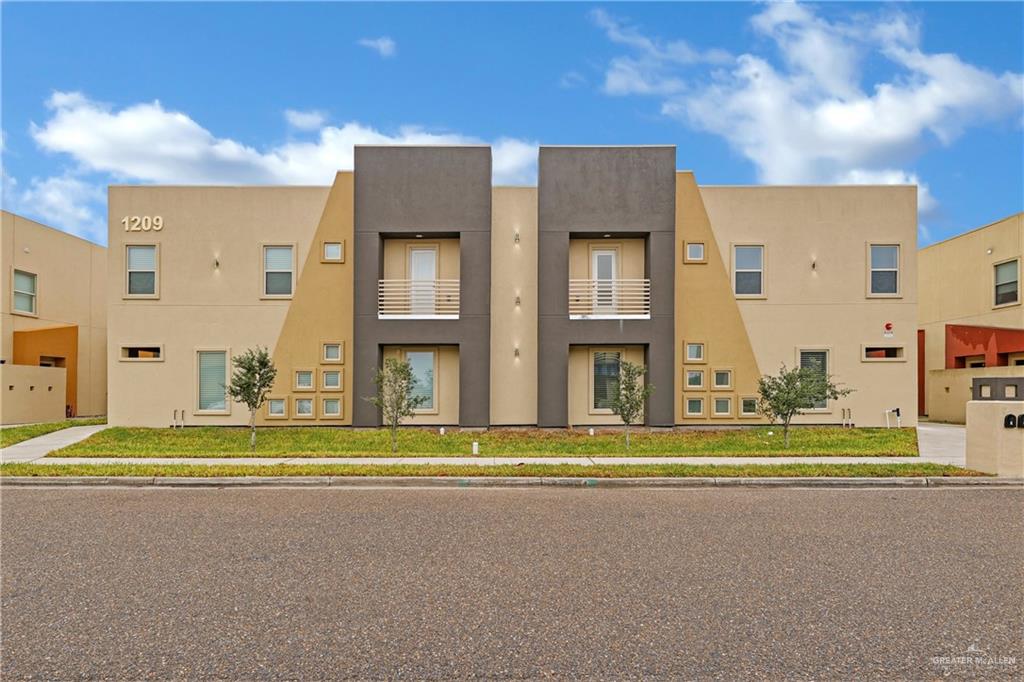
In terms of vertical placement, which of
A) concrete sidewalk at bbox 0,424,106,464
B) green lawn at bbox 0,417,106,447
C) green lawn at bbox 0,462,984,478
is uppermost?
green lawn at bbox 0,462,984,478

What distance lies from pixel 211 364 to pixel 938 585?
821 inches

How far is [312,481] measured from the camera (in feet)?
37.8

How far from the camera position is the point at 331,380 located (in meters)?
20.6

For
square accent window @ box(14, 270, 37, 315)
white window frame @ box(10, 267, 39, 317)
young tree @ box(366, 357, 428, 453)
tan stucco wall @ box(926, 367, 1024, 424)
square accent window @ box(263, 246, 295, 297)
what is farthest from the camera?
square accent window @ box(14, 270, 37, 315)

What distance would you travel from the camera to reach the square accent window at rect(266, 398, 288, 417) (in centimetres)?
2055

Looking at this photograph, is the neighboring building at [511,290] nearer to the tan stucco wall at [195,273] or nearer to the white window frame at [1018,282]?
the tan stucco wall at [195,273]

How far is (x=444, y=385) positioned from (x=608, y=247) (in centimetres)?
728

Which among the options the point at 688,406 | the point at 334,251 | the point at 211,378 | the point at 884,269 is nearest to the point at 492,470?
the point at 688,406

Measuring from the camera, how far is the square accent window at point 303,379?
20609 millimetres

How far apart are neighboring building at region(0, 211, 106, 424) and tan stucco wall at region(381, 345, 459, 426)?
54.5ft

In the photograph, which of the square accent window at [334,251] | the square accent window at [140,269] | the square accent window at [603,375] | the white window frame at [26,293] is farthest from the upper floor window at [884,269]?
the white window frame at [26,293]

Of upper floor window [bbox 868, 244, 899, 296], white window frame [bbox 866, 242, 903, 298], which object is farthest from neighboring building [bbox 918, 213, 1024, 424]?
upper floor window [bbox 868, 244, 899, 296]

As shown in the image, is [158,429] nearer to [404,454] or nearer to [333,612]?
[404,454]

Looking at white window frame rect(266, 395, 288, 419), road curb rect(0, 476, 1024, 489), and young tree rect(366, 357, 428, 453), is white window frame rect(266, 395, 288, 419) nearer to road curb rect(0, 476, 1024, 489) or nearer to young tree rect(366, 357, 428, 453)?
young tree rect(366, 357, 428, 453)
